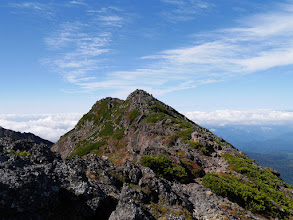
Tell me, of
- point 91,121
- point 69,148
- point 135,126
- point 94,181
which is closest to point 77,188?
point 94,181

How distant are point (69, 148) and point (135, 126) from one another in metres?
61.4

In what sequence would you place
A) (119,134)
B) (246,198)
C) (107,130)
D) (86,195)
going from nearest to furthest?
(86,195)
(246,198)
(119,134)
(107,130)

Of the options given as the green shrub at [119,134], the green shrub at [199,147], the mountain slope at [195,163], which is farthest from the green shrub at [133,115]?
the green shrub at [199,147]

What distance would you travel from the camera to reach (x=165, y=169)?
2733cm

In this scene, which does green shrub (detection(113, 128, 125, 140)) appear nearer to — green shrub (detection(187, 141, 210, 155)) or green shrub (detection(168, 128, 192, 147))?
green shrub (detection(168, 128, 192, 147))

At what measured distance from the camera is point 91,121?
137000mm

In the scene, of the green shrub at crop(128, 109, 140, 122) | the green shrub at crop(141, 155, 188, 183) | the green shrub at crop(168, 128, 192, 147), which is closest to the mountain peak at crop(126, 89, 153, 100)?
the green shrub at crop(128, 109, 140, 122)

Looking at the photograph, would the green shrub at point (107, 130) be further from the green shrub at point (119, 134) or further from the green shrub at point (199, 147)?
the green shrub at point (199, 147)

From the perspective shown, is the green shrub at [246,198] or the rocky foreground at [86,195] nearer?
the rocky foreground at [86,195]

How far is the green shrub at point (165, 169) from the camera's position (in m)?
27.1

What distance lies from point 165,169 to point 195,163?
34.1 ft

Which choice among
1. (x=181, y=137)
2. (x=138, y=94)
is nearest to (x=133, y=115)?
(x=138, y=94)

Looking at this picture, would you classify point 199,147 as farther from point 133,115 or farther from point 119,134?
point 119,134

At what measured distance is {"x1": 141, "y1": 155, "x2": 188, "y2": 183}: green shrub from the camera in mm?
27125
